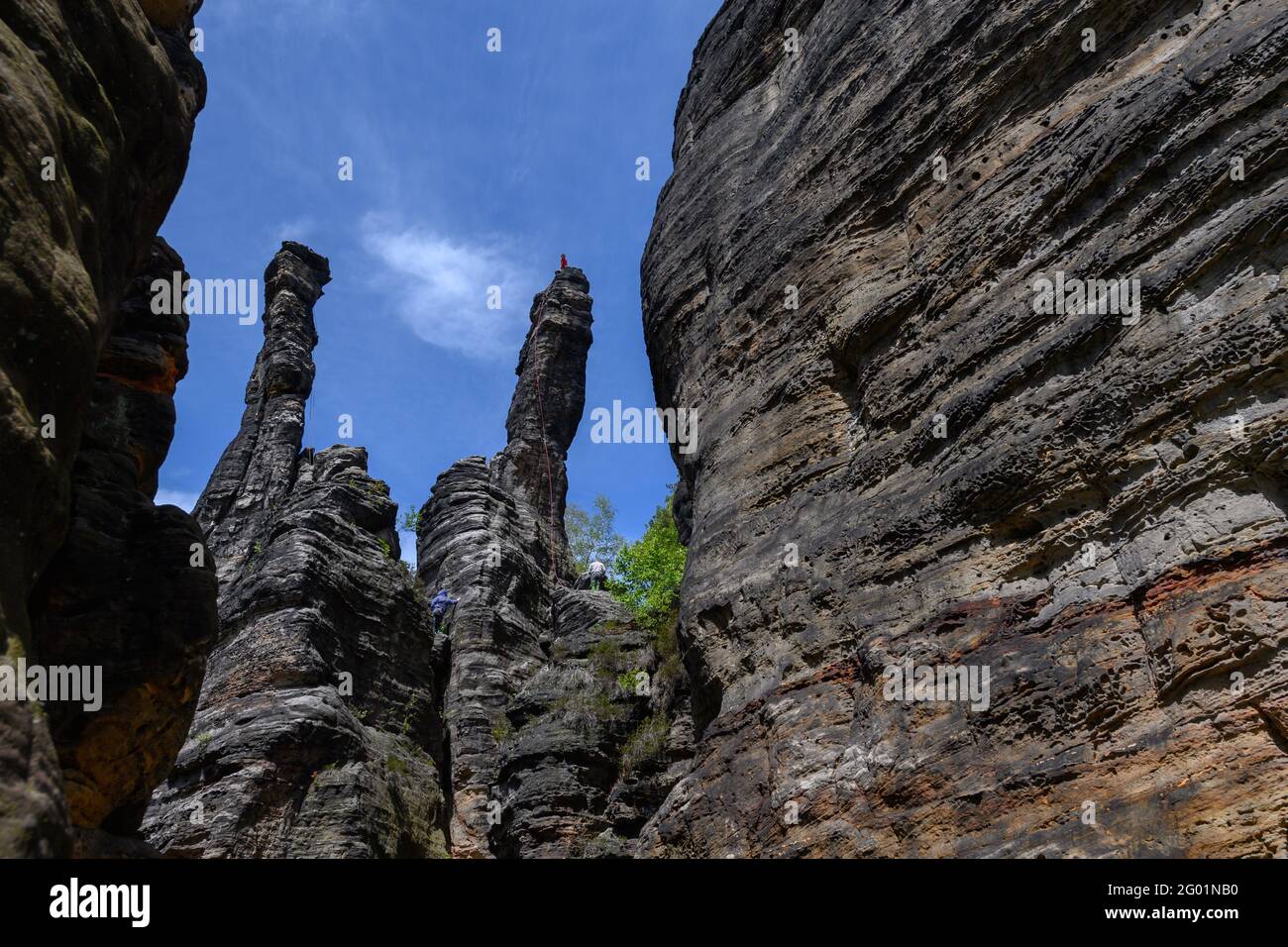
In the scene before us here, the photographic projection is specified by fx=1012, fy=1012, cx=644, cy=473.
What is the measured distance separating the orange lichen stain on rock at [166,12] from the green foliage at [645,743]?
14.9 meters

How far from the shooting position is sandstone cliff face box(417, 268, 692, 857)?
20.1 metres

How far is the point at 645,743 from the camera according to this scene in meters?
20.6

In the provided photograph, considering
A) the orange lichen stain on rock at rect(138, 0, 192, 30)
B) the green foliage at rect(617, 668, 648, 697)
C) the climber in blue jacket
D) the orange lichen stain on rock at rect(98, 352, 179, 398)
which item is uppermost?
the orange lichen stain on rock at rect(138, 0, 192, 30)

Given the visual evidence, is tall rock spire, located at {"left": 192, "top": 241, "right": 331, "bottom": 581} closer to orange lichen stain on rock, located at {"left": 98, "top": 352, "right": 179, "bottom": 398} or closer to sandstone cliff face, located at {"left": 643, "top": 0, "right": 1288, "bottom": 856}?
orange lichen stain on rock, located at {"left": 98, "top": 352, "right": 179, "bottom": 398}

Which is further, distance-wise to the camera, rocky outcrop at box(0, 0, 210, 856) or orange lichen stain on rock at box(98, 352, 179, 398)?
orange lichen stain on rock at box(98, 352, 179, 398)

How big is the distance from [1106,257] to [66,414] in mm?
10123

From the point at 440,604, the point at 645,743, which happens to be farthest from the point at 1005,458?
the point at 440,604

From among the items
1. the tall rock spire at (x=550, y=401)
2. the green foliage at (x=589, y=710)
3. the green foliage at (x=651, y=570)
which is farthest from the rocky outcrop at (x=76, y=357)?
the tall rock spire at (x=550, y=401)

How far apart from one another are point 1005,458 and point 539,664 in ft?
78.6

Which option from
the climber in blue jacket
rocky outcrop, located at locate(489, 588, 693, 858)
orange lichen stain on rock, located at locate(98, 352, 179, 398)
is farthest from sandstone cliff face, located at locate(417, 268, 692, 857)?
orange lichen stain on rock, located at locate(98, 352, 179, 398)

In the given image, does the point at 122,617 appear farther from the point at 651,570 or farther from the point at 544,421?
the point at 544,421

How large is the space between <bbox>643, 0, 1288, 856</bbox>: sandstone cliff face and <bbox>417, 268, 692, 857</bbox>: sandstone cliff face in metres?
6.87

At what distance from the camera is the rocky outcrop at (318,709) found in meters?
18.4

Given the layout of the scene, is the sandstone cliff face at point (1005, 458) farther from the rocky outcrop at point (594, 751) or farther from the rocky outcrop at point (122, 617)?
the rocky outcrop at point (122, 617)
